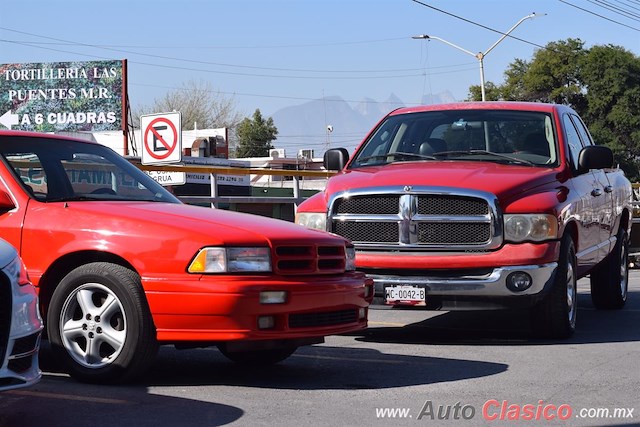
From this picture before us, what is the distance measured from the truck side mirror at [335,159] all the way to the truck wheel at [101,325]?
162 inches

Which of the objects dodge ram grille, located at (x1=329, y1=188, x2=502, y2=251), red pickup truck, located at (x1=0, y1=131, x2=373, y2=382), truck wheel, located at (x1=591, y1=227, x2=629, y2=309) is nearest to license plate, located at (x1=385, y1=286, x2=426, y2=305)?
dodge ram grille, located at (x1=329, y1=188, x2=502, y2=251)

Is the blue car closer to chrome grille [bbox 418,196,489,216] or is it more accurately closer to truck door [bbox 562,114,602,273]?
chrome grille [bbox 418,196,489,216]

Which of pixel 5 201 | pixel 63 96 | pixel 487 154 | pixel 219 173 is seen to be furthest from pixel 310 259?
pixel 63 96

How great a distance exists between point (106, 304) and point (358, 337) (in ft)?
10.8

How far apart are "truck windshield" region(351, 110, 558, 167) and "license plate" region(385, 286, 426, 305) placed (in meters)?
1.63

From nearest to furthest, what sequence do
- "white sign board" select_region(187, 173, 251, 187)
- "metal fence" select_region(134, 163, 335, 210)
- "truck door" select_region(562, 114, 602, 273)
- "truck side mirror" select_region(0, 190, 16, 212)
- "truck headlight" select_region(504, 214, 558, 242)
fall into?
1. "truck side mirror" select_region(0, 190, 16, 212)
2. "truck headlight" select_region(504, 214, 558, 242)
3. "truck door" select_region(562, 114, 602, 273)
4. "metal fence" select_region(134, 163, 335, 210)
5. "white sign board" select_region(187, 173, 251, 187)

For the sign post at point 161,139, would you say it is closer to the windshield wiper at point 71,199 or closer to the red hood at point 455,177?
the red hood at point 455,177

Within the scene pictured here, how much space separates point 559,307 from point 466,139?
78.0 inches

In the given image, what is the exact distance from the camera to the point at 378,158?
10406mm

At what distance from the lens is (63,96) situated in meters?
51.1

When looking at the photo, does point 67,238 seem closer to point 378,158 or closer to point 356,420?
point 356,420

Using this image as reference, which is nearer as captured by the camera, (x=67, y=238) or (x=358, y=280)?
(x=67, y=238)

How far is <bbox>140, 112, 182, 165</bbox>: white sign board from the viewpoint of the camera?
51.8ft

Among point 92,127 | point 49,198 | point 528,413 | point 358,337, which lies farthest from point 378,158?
point 92,127
